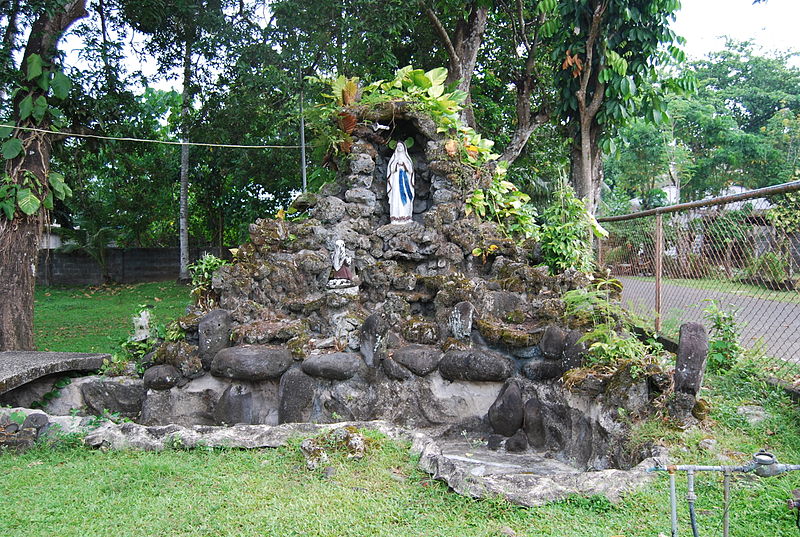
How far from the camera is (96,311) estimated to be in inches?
546

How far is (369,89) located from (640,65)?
4.09 meters

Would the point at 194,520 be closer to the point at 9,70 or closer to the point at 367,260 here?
the point at 367,260

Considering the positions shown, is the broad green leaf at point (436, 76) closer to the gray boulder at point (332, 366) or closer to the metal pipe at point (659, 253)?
the metal pipe at point (659, 253)

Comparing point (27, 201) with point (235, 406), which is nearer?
point (235, 406)

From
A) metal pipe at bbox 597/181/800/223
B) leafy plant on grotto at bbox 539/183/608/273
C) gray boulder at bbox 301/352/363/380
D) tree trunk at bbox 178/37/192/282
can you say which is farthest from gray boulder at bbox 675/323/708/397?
tree trunk at bbox 178/37/192/282

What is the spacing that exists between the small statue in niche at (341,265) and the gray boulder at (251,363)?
1.19 metres

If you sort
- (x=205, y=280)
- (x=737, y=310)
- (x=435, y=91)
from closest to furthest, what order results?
(x=737, y=310)
(x=205, y=280)
(x=435, y=91)

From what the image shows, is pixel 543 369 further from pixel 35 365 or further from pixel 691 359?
pixel 35 365

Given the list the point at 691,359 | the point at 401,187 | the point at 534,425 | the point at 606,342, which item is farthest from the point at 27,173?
the point at 691,359

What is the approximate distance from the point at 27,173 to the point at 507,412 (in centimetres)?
742

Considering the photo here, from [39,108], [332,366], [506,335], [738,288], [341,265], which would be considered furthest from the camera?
[39,108]

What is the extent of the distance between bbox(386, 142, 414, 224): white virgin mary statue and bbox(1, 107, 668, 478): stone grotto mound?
0.26 meters

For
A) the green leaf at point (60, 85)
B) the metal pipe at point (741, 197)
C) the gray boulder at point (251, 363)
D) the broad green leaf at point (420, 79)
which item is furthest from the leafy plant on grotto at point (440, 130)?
the green leaf at point (60, 85)

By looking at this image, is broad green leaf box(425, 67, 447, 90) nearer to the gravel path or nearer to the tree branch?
the tree branch
